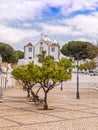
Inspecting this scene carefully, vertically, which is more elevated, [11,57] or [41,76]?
[11,57]

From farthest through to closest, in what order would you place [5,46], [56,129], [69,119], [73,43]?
1. [73,43]
2. [5,46]
3. [69,119]
4. [56,129]

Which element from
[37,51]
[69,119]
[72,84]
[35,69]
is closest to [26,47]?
[37,51]

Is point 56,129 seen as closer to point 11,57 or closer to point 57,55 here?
point 11,57

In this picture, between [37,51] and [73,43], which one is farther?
[37,51]

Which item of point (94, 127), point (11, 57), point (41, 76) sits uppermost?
point (11, 57)

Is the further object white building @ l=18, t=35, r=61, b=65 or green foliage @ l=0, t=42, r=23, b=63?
white building @ l=18, t=35, r=61, b=65

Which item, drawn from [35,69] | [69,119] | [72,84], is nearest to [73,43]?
[72,84]

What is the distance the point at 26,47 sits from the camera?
102875 mm

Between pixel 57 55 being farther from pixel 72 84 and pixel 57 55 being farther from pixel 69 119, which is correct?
pixel 69 119

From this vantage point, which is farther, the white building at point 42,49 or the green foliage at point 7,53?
the white building at point 42,49

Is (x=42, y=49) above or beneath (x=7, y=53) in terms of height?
above

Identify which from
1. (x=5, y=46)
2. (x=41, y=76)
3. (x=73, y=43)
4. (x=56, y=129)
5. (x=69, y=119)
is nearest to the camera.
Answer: (x=56, y=129)

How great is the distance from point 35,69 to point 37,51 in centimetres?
8196

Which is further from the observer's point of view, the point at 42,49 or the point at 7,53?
the point at 42,49
